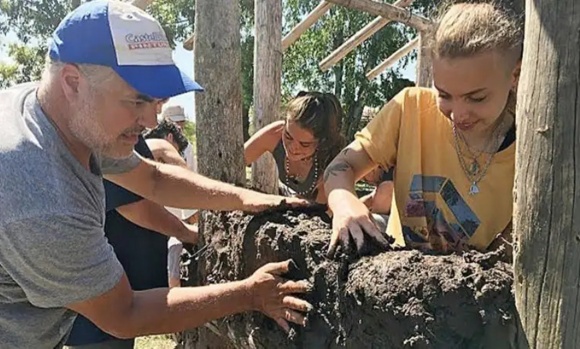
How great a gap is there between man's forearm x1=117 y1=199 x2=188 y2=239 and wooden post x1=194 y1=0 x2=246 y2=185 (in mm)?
301

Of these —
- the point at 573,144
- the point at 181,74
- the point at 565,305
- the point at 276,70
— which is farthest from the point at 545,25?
the point at 276,70

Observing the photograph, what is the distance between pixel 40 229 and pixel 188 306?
20.4 inches

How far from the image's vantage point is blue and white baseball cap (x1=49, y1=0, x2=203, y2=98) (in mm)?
1940

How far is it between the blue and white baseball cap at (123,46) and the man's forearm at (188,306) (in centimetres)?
59

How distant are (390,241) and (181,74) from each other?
756 millimetres

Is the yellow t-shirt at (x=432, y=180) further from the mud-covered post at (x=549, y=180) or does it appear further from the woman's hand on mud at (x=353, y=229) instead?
the mud-covered post at (x=549, y=180)

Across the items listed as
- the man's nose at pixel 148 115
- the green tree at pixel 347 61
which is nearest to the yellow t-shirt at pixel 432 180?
the man's nose at pixel 148 115

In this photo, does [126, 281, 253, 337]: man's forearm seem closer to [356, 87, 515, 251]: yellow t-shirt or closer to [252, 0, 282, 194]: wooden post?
[356, 87, 515, 251]: yellow t-shirt

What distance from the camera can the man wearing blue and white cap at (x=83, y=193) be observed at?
182 centimetres

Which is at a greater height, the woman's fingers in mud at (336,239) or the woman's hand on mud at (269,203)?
the woman's fingers in mud at (336,239)

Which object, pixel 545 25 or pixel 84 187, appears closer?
pixel 545 25

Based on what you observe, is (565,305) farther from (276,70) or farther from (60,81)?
(276,70)

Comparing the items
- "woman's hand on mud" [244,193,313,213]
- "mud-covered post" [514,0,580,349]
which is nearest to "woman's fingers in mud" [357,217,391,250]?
"mud-covered post" [514,0,580,349]

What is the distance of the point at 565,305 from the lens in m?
1.43
